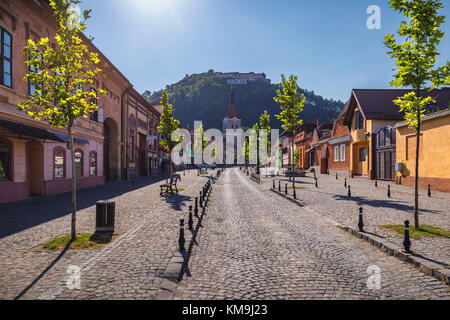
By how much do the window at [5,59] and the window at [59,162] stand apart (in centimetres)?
522

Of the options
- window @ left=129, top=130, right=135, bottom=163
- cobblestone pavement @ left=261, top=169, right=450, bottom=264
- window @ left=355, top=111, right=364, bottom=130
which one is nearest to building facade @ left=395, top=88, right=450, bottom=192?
cobblestone pavement @ left=261, top=169, right=450, bottom=264

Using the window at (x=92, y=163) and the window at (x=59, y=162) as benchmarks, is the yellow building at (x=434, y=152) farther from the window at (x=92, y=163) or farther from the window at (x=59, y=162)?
the window at (x=92, y=163)

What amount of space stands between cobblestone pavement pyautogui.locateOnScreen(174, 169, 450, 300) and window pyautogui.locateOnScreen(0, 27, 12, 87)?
495 inches

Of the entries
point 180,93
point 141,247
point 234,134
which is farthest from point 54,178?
point 180,93

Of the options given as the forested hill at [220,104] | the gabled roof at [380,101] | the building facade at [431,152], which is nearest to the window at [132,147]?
the gabled roof at [380,101]

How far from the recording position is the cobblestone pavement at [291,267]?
13.9 feet

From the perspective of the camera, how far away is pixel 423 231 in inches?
298

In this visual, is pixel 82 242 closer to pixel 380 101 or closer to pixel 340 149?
pixel 380 101

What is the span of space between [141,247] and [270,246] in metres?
3.12

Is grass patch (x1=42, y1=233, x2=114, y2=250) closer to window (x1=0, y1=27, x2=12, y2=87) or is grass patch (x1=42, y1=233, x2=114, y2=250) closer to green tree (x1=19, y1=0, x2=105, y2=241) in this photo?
green tree (x1=19, y1=0, x2=105, y2=241)

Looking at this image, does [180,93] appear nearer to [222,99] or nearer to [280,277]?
[222,99]

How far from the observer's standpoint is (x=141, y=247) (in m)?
6.25

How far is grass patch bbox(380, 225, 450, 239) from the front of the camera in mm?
7168

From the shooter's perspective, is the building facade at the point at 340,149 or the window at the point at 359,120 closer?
the window at the point at 359,120
